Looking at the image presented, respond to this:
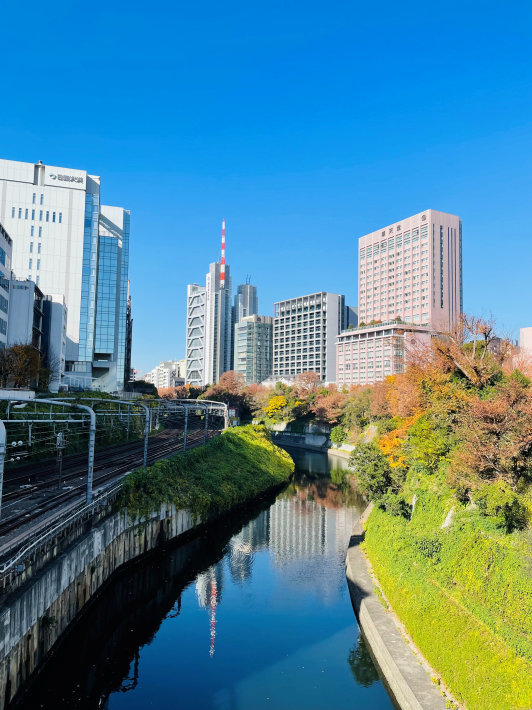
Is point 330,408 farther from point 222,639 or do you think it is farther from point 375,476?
point 222,639

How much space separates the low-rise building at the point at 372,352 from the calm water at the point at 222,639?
300 feet

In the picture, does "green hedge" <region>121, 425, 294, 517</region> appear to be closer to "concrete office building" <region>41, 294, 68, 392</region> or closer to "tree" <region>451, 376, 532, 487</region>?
"tree" <region>451, 376, 532, 487</region>

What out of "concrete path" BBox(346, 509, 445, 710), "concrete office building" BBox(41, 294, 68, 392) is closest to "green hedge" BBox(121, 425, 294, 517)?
"concrete path" BBox(346, 509, 445, 710)

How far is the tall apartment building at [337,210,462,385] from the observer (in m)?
129

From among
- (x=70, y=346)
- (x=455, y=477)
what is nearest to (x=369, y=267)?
(x=70, y=346)

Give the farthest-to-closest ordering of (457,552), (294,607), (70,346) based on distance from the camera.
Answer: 1. (70,346)
2. (294,607)
3. (457,552)

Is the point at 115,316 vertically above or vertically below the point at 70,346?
above

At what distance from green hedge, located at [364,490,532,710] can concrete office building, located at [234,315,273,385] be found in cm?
15967

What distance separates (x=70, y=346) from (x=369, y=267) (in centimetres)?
9974

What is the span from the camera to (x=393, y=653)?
717 inches

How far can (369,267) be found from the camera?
159 meters

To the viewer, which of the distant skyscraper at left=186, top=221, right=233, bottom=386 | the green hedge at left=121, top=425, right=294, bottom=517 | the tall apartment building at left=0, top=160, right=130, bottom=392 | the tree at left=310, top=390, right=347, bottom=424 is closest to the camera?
the green hedge at left=121, top=425, right=294, bottom=517

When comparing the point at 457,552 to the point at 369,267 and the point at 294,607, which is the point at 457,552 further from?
the point at 369,267

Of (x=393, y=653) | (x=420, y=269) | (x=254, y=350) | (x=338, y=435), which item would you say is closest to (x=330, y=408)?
(x=338, y=435)
